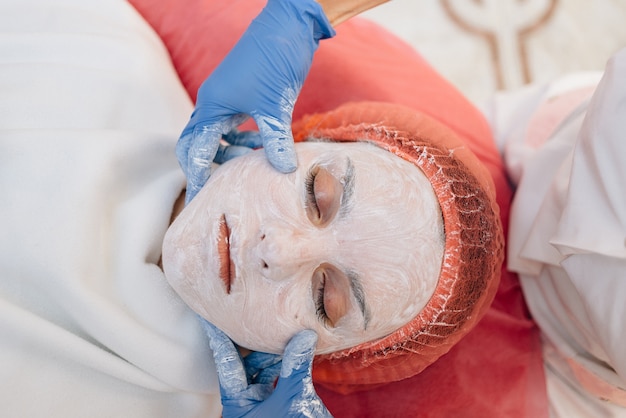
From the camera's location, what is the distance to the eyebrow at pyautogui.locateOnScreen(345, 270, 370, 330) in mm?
781

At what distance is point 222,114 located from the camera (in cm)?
90

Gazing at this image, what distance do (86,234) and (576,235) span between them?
0.78m

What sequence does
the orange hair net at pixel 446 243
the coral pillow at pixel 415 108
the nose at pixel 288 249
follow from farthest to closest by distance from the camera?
the coral pillow at pixel 415 108, the orange hair net at pixel 446 243, the nose at pixel 288 249

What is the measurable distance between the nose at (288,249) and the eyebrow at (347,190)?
44 mm

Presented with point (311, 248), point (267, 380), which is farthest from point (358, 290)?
point (267, 380)

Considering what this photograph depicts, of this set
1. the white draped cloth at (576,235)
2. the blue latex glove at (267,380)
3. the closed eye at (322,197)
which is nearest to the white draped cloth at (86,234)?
the blue latex glove at (267,380)

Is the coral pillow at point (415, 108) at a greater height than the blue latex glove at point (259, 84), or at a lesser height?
lesser

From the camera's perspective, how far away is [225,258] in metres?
0.77

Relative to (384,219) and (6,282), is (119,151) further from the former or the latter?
(384,219)

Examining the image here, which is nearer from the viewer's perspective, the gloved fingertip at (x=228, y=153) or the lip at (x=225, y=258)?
the lip at (x=225, y=258)

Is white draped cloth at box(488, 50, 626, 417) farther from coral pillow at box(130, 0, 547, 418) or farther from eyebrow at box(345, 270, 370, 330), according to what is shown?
eyebrow at box(345, 270, 370, 330)

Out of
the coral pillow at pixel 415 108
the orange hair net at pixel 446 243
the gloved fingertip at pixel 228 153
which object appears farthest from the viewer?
the coral pillow at pixel 415 108

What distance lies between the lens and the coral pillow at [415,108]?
107cm

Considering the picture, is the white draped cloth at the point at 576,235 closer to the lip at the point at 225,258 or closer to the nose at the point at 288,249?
the nose at the point at 288,249
